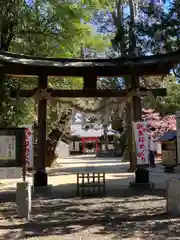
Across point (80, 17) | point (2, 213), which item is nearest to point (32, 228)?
point (2, 213)

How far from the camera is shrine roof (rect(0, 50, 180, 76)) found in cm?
1257

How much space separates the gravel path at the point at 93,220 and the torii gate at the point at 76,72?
288cm

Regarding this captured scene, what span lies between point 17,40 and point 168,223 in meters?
12.3

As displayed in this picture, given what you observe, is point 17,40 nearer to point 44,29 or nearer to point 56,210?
point 44,29

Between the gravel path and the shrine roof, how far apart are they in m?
4.78

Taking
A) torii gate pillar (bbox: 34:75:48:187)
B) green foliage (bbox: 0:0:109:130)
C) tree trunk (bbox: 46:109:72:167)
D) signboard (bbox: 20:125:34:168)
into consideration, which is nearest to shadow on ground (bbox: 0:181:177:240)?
torii gate pillar (bbox: 34:75:48:187)

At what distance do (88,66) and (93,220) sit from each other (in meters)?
6.56

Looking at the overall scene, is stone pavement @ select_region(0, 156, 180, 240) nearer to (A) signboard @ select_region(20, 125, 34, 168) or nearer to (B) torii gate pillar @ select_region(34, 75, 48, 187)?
(B) torii gate pillar @ select_region(34, 75, 48, 187)

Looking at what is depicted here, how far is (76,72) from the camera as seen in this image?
530 inches

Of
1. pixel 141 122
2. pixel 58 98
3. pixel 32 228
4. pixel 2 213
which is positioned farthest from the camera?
pixel 58 98

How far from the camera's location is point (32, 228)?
7.65 metres

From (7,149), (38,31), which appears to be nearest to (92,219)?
(7,149)

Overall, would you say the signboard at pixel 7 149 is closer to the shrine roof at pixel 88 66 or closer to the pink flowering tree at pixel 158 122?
the shrine roof at pixel 88 66

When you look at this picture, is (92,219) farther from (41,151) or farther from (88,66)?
(88,66)
